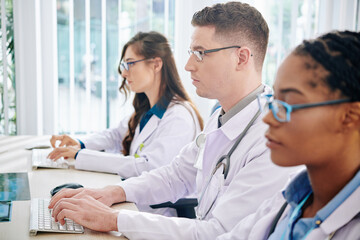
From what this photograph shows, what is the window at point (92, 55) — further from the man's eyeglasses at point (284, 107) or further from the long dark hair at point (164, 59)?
the man's eyeglasses at point (284, 107)

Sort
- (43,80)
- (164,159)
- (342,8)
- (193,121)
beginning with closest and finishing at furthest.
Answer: (164,159) < (193,121) < (43,80) < (342,8)

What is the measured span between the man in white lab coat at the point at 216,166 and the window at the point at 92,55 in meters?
1.77

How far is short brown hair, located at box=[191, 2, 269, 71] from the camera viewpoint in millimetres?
1447

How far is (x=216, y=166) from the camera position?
127 centimetres

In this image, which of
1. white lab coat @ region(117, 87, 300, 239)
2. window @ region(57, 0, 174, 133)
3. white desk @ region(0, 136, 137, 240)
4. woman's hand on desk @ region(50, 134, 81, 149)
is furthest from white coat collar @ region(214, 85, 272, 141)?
window @ region(57, 0, 174, 133)

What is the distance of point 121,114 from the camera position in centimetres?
329

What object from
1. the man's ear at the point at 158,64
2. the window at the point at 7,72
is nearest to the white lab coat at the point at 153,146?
the man's ear at the point at 158,64

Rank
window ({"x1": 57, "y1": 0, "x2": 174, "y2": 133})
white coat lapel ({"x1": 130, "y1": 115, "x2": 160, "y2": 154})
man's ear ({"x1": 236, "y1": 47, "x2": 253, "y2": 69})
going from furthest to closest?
window ({"x1": 57, "y1": 0, "x2": 174, "y2": 133}) → white coat lapel ({"x1": 130, "y1": 115, "x2": 160, "y2": 154}) → man's ear ({"x1": 236, "y1": 47, "x2": 253, "y2": 69})

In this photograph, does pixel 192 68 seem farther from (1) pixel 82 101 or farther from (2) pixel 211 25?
(1) pixel 82 101

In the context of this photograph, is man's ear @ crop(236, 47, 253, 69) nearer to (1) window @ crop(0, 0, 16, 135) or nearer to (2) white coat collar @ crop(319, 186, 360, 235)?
(2) white coat collar @ crop(319, 186, 360, 235)

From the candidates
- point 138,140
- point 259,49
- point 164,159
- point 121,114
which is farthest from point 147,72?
point 121,114

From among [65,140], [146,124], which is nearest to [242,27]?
[146,124]

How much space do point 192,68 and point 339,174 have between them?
0.83 m

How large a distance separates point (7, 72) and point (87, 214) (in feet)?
7.33
